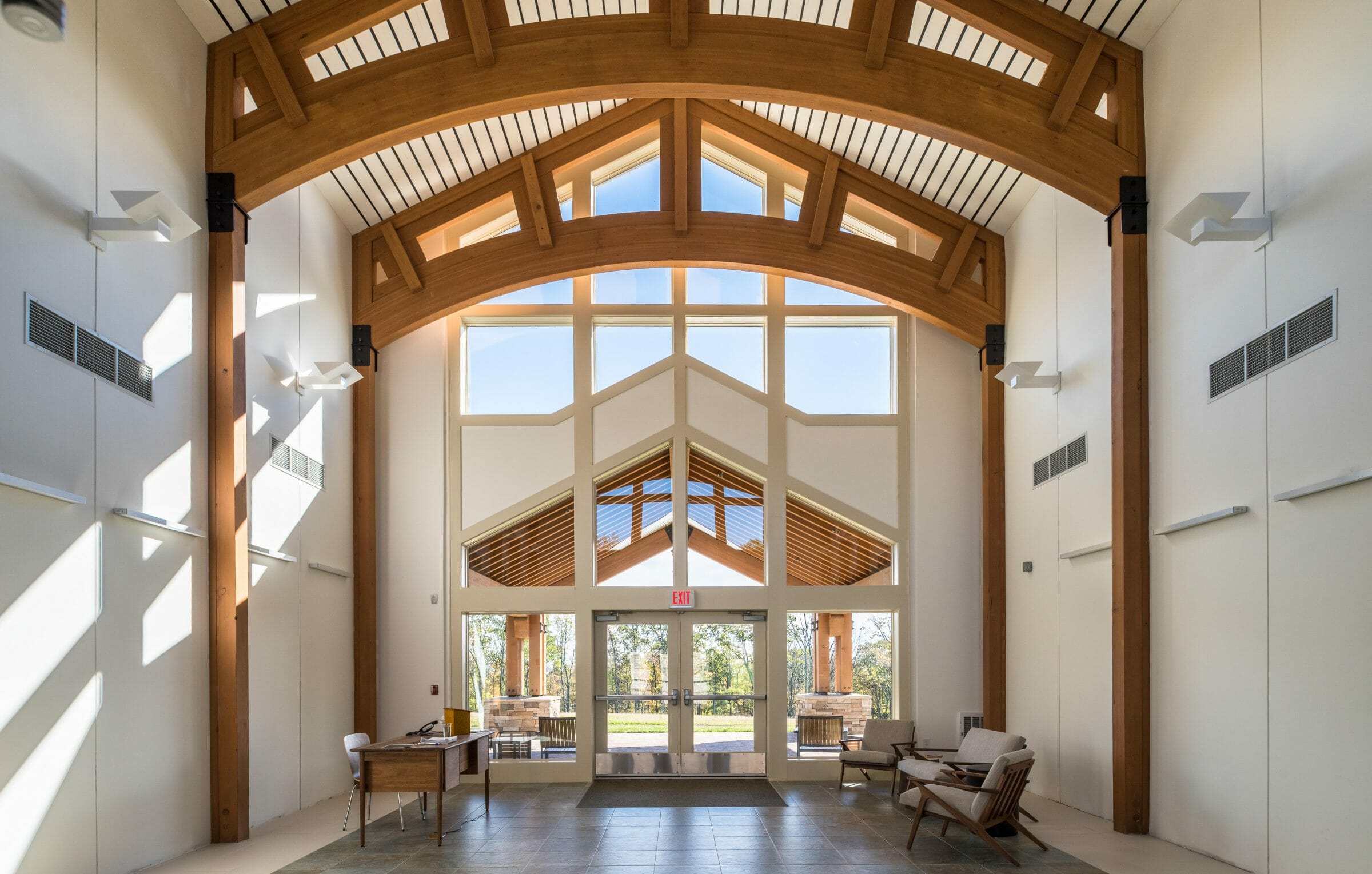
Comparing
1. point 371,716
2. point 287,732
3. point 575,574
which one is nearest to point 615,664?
point 575,574

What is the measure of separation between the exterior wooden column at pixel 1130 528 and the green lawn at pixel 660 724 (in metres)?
5.06

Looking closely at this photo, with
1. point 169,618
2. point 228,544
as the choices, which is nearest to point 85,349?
point 169,618

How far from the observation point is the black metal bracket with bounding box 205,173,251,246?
8.35 metres

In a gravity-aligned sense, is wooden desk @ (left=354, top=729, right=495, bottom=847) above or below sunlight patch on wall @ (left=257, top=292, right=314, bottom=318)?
below

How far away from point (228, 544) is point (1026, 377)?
691 centimetres

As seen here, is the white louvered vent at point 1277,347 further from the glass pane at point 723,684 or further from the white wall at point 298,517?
the white wall at point 298,517

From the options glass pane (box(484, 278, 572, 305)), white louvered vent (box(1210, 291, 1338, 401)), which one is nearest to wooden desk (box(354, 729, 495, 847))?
glass pane (box(484, 278, 572, 305))

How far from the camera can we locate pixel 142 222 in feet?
21.5

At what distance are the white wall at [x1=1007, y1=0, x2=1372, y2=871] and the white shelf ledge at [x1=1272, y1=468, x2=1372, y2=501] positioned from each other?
6 centimetres

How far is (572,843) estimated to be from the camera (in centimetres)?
841

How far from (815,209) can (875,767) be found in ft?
19.7

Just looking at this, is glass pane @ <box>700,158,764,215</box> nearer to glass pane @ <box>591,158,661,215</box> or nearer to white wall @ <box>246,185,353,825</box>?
glass pane @ <box>591,158,661,215</box>

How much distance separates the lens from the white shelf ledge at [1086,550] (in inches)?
354

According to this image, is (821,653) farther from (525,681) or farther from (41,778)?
(41,778)
